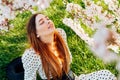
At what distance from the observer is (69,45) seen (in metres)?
5.39

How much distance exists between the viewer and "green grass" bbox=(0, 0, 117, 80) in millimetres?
5113

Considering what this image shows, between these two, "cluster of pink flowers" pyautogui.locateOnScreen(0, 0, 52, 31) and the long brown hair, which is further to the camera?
"cluster of pink flowers" pyautogui.locateOnScreen(0, 0, 52, 31)

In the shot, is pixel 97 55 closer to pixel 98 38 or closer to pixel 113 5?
pixel 98 38

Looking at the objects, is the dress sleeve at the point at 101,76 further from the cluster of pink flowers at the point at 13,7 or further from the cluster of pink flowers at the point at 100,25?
the cluster of pink flowers at the point at 13,7

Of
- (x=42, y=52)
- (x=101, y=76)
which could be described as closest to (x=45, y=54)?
(x=42, y=52)

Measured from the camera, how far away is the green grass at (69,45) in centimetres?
511

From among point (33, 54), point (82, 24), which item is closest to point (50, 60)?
point (33, 54)

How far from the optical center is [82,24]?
5.64m

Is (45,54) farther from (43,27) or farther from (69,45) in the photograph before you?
(69,45)

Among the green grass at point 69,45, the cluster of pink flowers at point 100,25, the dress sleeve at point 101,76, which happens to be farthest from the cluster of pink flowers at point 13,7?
the dress sleeve at point 101,76

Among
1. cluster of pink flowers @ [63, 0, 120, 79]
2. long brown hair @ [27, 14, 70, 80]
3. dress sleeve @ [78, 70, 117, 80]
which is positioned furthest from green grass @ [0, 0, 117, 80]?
long brown hair @ [27, 14, 70, 80]

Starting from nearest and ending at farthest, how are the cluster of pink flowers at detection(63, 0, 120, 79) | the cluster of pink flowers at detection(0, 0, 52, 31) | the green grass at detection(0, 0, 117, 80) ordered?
1. the green grass at detection(0, 0, 117, 80)
2. the cluster of pink flowers at detection(63, 0, 120, 79)
3. the cluster of pink flowers at detection(0, 0, 52, 31)

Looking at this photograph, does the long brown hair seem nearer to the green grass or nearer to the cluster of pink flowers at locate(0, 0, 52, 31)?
the green grass

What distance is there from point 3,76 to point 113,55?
4.41 ft
